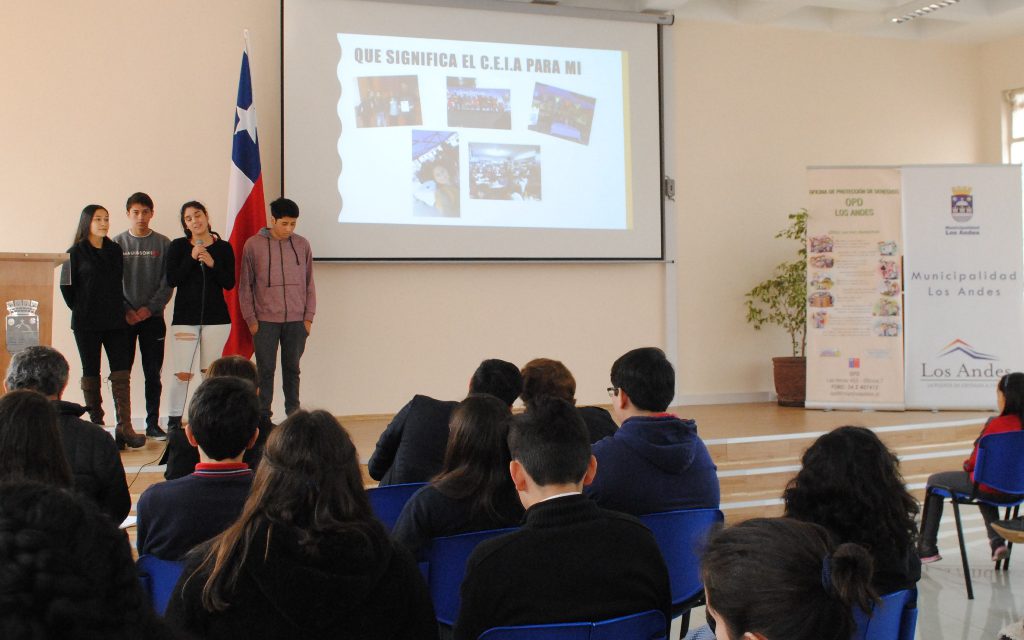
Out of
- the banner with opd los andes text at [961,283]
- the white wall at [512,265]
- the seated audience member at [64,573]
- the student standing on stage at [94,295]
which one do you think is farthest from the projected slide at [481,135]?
the seated audience member at [64,573]

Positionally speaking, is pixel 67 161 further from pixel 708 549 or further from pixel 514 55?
pixel 708 549

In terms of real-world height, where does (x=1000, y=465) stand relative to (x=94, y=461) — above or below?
below

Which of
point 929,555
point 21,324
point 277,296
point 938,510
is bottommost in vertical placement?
point 929,555

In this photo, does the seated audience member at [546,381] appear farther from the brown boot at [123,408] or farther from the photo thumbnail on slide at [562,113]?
the photo thumbnail on slide at [562,113]

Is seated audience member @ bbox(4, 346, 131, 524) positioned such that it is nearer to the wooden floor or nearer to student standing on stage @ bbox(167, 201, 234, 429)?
the wooden floor

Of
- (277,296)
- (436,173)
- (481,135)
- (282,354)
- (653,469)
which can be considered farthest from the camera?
(481,135)

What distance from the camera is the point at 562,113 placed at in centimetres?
697

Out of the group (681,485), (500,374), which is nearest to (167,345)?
(500,374)

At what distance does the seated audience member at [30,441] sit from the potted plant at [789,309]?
6262mm

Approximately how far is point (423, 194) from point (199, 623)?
17.5 ft

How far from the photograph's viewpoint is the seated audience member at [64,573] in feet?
2.31

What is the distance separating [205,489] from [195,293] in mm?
3450

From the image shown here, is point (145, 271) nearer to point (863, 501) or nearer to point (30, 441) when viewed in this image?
point (30, 441)

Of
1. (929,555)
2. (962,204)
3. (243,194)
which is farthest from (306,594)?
(962,204)
